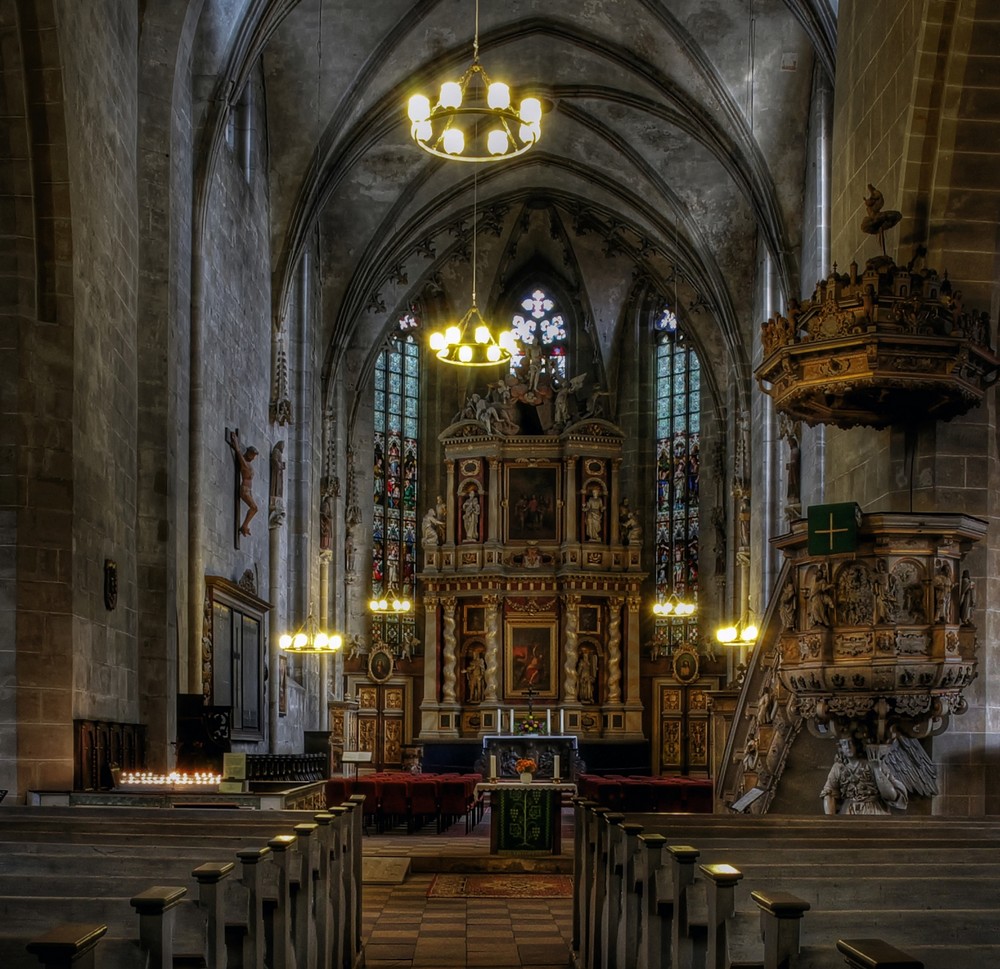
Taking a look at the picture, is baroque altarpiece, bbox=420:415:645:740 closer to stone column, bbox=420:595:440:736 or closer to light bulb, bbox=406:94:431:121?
stone column, bbox=420:595:440:736

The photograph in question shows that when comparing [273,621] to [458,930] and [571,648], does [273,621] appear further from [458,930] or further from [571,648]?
[458,930]

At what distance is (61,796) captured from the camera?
1152cm

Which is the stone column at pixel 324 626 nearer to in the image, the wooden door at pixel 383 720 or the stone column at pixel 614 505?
the wooden door at pixel 383 720

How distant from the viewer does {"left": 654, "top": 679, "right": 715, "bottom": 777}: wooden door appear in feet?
98.2

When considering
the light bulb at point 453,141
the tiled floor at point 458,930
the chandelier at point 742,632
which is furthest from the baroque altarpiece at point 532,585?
the tiled floor at point 458,930

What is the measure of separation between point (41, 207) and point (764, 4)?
1315 cm

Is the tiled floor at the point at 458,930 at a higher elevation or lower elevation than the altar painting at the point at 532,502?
lower

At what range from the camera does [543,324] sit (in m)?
33.3

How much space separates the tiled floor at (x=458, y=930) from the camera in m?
9.12

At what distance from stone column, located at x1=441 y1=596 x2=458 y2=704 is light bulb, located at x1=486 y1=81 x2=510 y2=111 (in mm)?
16422

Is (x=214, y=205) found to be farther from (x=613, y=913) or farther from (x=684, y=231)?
(x=613, y=913)

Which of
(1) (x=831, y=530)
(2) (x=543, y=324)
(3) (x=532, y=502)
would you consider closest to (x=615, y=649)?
(3) (x=532, y=502)

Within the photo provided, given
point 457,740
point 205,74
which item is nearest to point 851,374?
point 205,74

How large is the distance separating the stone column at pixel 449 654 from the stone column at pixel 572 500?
2.79 metres
